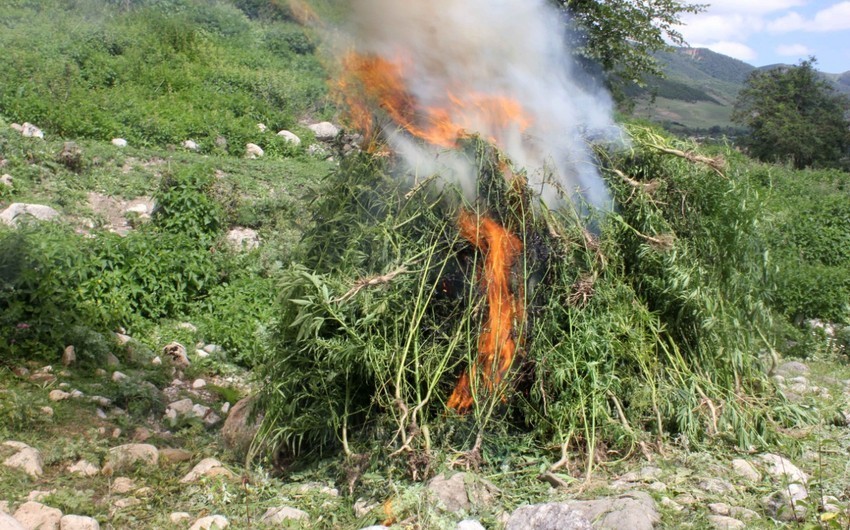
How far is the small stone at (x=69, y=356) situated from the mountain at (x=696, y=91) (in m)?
12.4

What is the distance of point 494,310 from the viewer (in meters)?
4.82

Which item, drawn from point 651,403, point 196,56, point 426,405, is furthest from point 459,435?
point 196,56

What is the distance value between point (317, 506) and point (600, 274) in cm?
215

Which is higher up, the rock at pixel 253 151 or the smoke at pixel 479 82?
the rock at pixel 253 151

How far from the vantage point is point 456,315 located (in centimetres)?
487

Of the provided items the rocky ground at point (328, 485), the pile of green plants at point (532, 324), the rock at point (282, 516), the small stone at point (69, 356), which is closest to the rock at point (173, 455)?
the rocky ground at point (328, 485)

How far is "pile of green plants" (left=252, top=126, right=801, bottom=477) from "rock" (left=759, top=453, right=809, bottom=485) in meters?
0.20

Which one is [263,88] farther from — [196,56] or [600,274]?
[600,274]

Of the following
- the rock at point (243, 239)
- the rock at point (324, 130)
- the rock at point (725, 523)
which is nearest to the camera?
the rock at point (725, 523)

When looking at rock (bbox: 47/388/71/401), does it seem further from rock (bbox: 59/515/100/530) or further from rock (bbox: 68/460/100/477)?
rock (bbox: 59/515/100/530)

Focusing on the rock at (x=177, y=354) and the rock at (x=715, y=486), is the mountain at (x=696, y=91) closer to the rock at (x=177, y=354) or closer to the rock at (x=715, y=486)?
the rock at (x=177, y=354)

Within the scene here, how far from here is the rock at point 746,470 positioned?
170 inches

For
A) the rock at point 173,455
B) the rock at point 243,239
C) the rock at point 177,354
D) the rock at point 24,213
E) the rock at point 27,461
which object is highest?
the rock at point 24,213

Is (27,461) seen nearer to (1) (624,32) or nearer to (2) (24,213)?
(2) (24,213)
